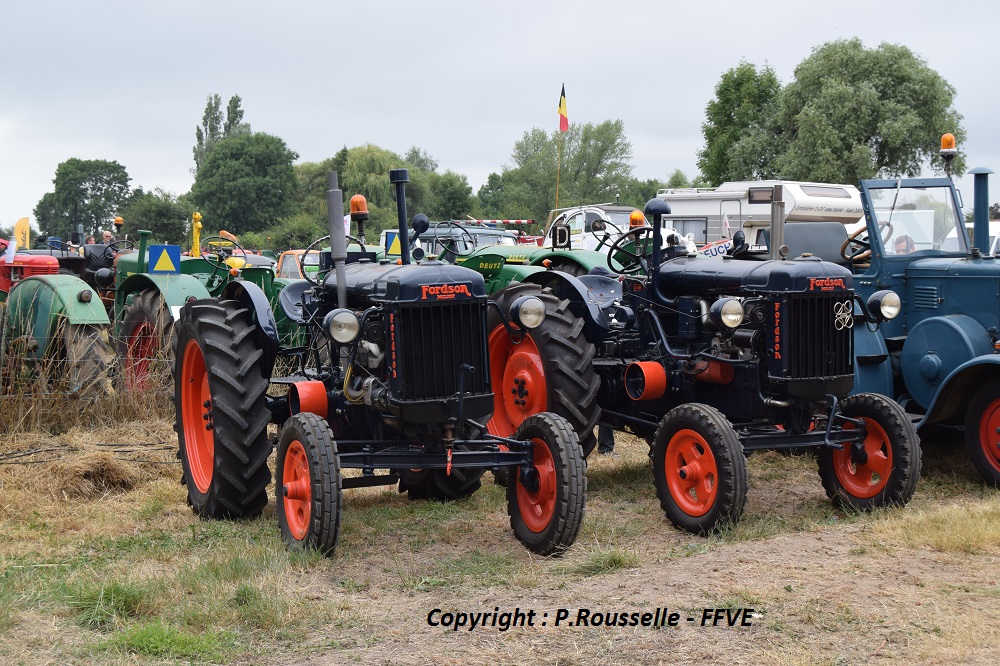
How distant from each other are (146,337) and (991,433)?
7.16m

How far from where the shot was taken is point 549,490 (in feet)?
17.6

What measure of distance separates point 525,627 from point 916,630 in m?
1.48

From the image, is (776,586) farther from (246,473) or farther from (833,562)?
(246,473)

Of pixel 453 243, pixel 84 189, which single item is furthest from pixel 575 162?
pixel 453 243

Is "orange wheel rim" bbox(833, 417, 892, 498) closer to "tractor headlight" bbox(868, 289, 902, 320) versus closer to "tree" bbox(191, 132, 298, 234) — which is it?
"tractor headlight" bbox(868, 289, 902, 320)

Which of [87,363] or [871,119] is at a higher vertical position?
[871,119]

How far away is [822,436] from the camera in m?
6.18

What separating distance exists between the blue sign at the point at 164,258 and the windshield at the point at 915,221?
6284 mm

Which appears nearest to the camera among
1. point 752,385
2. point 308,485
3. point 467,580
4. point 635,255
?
point 467,580

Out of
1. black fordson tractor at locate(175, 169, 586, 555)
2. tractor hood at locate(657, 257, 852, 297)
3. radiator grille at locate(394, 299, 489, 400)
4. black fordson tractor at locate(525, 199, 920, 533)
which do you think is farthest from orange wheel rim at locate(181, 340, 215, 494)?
tractor hood at locate(657, 257, 852, 297)

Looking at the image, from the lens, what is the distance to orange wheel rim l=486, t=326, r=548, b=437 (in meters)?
7.15

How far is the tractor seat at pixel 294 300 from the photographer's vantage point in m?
6.76

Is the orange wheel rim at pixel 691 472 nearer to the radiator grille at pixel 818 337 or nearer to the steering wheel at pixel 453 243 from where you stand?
the radiator grille at pixel 818 337

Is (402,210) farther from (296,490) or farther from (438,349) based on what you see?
(296,490)
